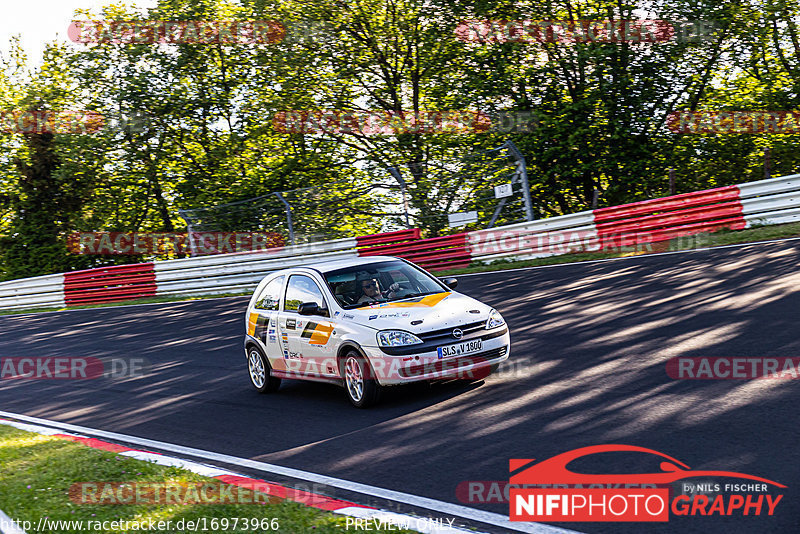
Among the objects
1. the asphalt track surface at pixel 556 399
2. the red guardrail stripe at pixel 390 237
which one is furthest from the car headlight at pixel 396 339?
the red guardrail stripe at pixel 390 237

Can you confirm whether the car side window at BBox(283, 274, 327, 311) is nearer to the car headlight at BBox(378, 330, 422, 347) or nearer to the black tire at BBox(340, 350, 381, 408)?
the black tire at BBox(340, 350, 381, 408)

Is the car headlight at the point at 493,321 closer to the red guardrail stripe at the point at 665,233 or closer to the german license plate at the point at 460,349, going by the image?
the german license plate at the point at 460,349

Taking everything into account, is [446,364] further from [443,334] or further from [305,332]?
[305,332]

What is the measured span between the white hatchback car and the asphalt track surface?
0.34 meters

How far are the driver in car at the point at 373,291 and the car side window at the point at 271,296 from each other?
52.9 inches

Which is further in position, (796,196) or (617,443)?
(796,196)

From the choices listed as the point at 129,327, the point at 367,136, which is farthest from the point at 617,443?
the point at 367,136

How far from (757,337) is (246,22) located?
1094 inches

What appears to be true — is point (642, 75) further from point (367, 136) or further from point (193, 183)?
point (193, 183)

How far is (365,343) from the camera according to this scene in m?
8.37

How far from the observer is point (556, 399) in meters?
7.61

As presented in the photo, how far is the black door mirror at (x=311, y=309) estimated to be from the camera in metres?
9.06

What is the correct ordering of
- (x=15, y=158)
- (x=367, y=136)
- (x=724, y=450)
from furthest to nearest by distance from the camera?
(x=15, y=158), (x=367, y=136), (x=724, y=450)

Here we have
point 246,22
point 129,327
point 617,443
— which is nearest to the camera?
point 617,443
